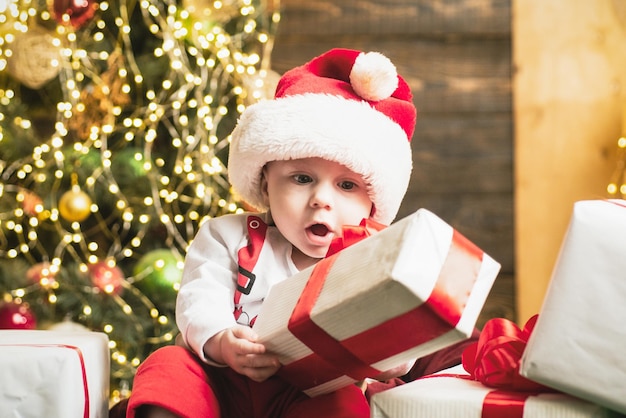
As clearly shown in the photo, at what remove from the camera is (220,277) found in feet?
3.69

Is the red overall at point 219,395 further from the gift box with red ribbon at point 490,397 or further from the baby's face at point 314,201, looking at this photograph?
the baby's face at point 314,201

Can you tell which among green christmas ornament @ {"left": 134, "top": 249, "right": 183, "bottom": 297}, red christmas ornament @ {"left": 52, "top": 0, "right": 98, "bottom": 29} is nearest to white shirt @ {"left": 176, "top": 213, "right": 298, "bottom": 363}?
green christmas ornament @ {"left": 134, "top": 249, "right": 183, "bottom": 297}

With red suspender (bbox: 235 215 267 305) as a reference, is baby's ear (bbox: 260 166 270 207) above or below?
above

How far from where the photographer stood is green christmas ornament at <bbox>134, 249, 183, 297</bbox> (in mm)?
2035

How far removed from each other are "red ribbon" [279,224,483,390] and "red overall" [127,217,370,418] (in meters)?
0.07

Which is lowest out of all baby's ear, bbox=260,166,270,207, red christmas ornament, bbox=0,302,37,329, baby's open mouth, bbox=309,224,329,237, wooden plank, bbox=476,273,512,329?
wooden plank, bbox=476,273,512,329

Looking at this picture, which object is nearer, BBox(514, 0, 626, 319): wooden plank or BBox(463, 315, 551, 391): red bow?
BBox(463, 315, 551, 391): red bow

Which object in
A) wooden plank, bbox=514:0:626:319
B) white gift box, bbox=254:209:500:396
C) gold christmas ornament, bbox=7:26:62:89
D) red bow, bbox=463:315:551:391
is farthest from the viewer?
wooden plank, bbox=514:0:626:319

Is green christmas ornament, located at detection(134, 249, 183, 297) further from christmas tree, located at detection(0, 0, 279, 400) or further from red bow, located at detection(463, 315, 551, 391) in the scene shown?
red bow, located at detection(463, 315, 551, 391)

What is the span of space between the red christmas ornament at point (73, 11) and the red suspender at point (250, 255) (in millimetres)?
1069

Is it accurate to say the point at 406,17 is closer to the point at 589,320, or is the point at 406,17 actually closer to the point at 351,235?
the point at 351,235

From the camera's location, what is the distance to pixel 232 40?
2.20 meters

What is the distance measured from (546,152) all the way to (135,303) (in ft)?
4.26

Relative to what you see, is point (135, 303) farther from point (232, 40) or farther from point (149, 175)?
point (232, 40)
